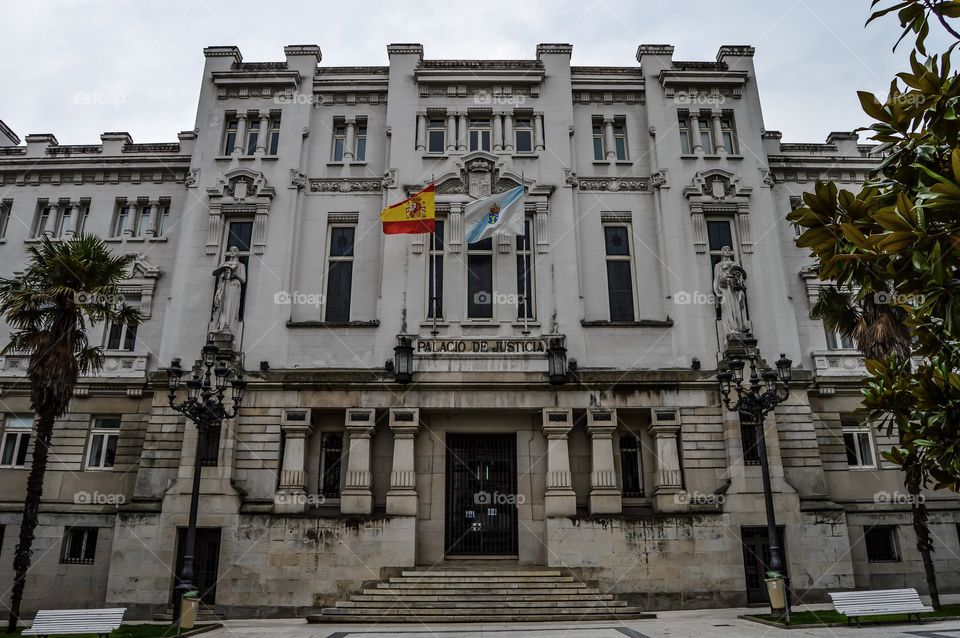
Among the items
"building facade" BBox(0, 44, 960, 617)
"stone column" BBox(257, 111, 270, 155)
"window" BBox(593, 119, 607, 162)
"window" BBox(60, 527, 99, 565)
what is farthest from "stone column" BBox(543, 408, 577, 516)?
"window" BBox(60, 527, 99, 565)

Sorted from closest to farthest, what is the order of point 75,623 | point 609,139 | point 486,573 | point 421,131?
point 75,623 → point 486,573 → point 421,131 → point 609,139

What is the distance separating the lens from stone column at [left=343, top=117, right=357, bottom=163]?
86.8 feet

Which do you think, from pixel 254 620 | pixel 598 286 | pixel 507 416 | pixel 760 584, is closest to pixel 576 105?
pixel 598 286

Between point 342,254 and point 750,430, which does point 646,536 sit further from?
point 342,254

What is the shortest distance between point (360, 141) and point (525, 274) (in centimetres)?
915

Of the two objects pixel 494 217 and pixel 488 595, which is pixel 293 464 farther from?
pixel 494 217

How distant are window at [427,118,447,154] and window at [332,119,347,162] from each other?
348cm

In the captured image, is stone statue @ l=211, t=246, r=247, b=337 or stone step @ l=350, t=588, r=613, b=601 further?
stone statue @ l=211, t=246, r=247, b=337

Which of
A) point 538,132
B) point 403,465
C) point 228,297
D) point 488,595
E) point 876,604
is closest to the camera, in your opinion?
point 876,604

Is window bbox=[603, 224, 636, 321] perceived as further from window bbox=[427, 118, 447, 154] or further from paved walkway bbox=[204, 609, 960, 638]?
paved walkway bbox=[204, 609, 960, 638]

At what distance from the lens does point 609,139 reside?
1057 inches

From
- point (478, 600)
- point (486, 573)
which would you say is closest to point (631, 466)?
point (486, 573)

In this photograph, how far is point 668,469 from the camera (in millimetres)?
21672

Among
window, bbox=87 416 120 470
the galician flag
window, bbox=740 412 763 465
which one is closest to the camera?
window, bbox=740 412 763 465
